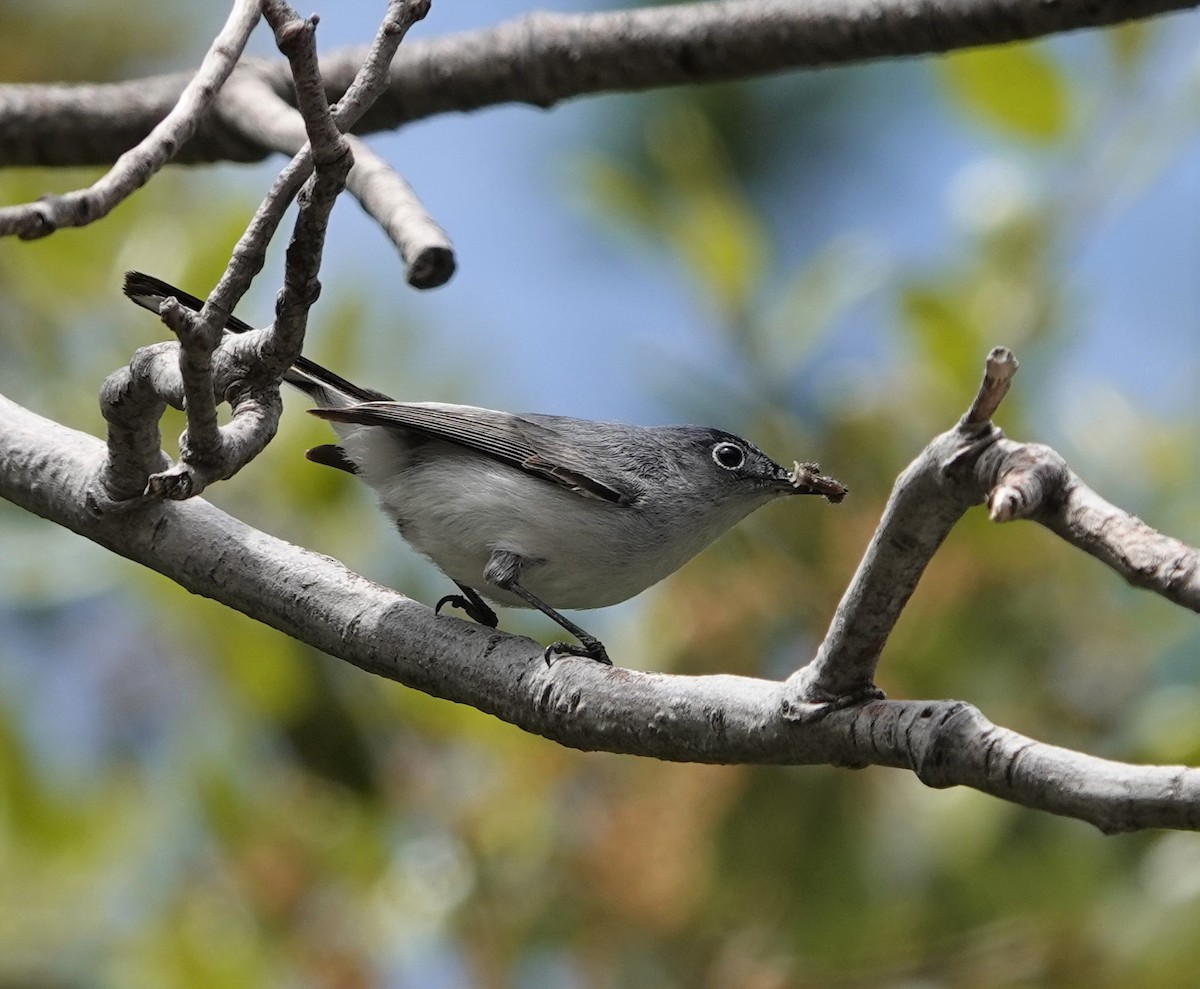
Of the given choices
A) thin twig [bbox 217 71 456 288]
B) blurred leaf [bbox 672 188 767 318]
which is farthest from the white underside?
thin twig [bbox 217 71 456 288]

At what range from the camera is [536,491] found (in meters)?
3.74

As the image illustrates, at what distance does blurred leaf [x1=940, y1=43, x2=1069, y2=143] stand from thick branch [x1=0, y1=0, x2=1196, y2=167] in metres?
→ 0.87

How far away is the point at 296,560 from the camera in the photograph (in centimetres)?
278

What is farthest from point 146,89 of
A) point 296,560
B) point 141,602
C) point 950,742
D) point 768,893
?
point 950,742

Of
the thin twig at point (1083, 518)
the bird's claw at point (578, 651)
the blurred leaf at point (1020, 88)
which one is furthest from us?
the blurred leaf at point (1020, 88)

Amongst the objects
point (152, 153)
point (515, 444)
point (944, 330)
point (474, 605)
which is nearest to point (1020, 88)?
point (944, 330)

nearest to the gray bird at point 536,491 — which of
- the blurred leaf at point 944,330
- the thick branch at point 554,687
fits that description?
the blurred leaf at point 944,330

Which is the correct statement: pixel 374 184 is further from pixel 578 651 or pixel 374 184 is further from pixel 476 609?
pixel 476 609

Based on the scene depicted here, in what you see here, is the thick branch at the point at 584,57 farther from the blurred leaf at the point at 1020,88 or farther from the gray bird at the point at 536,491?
the blurred leaf at the point at 1020,88

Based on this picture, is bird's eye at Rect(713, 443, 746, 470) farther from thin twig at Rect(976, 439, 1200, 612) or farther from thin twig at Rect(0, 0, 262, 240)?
thin twig at Rect(976, 439, 1200, 612)

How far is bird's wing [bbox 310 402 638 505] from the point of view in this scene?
12.2 feet

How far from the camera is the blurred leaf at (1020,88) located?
13.2 feet

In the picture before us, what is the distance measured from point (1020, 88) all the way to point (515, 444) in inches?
68.3

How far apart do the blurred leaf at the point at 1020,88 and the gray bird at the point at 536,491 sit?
120 centimetres
